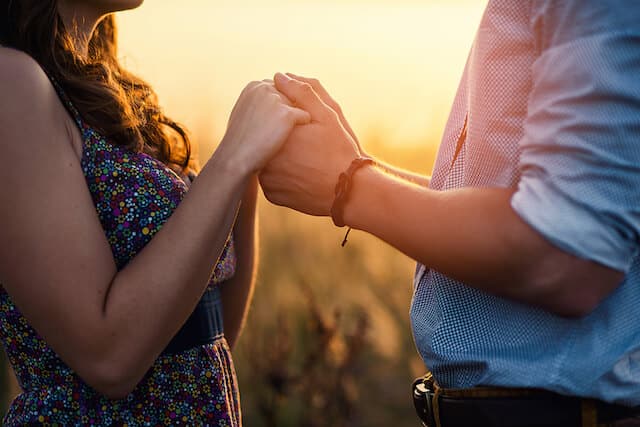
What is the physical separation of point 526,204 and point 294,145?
0.53m

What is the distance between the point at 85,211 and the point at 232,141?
12.2 inches

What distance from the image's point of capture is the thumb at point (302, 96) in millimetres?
1583

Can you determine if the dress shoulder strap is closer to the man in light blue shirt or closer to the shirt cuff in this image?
the man in light blue shirt

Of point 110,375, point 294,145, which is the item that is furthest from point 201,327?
point 294,145

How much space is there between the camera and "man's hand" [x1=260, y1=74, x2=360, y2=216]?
145 centimetres

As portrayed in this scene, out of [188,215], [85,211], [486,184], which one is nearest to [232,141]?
[188,215]

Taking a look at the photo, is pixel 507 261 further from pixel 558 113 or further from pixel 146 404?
pixel 146 404

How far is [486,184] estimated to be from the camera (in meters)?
1.33

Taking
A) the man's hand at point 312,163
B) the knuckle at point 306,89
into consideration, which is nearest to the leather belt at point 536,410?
the man's hand at point 312,163

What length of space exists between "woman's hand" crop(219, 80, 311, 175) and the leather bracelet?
17 cm

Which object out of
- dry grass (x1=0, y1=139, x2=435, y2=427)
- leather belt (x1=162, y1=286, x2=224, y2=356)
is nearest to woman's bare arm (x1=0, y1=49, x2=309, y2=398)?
leather belt (x1=162, y1=286, x2=224, y2=356)

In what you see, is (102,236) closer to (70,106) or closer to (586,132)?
(70,106)

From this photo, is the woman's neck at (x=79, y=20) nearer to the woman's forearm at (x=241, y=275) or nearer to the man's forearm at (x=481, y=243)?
the woman's forearm at (x=241, y=275)

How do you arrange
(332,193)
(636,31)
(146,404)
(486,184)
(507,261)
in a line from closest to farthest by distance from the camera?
(636,31)
(507,261)
(486,184)
(332,193)
(146,404)
